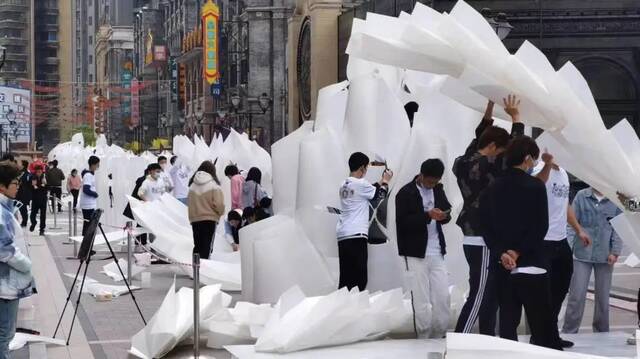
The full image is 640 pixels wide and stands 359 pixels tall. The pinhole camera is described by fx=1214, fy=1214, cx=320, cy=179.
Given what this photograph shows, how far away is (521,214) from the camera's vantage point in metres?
9.03

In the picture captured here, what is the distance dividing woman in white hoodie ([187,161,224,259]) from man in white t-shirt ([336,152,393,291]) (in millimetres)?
4476

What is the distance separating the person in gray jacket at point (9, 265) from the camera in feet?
28.8

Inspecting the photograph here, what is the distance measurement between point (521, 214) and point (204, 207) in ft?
27.3

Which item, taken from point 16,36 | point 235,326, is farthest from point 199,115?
point 16,36

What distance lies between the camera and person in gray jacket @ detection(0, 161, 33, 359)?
8.77m

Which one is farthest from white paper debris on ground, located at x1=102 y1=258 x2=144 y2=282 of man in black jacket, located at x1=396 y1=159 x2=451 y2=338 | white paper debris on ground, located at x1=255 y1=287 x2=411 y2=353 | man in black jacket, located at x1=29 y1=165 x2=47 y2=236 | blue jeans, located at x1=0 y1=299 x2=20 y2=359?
man in black jacket, located at x1=29 y1=165 x2=47 y2=236

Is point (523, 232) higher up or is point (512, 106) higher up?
point (512, 106)

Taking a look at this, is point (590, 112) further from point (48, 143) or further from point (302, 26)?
point (48, 143)

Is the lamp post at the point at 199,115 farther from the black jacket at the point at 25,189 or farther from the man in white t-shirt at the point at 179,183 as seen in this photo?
the man in white t-shirt at the point at 179,183

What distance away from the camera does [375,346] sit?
11055mm

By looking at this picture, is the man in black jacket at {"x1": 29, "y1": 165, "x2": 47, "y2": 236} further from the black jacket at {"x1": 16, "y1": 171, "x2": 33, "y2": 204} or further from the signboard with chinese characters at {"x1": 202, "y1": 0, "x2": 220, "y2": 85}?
the signboard with chinese characters at {"x1": 202, "y1": 0, "x2": 220, "y2": 85}

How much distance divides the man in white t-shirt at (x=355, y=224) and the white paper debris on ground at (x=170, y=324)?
144cm

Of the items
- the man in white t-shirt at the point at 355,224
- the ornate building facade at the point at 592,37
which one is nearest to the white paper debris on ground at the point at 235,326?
the man in white t-shirt at the point at 355,224

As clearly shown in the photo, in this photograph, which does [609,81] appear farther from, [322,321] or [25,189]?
[322,321]
